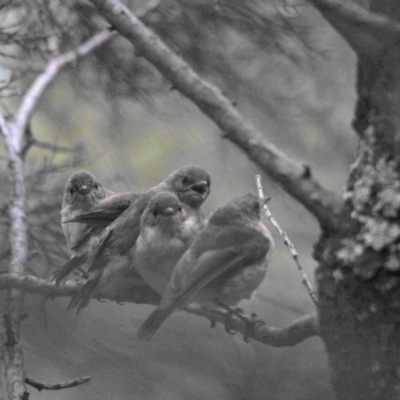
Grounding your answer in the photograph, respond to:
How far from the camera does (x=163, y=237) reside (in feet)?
2.31

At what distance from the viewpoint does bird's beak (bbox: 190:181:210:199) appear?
753 mm

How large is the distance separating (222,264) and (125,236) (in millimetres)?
142

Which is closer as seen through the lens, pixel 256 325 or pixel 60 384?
pixel 256 325

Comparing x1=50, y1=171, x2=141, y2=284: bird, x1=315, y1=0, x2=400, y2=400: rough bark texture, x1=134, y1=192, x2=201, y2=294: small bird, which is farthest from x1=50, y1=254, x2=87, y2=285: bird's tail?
x1=315, y1=0, x2=400, y2=400: rough bark texture

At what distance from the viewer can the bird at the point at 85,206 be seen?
85 centimetres

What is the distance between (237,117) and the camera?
74 centimetres

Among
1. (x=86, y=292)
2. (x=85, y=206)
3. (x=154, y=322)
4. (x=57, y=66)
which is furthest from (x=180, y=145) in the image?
(x=154, y=322)

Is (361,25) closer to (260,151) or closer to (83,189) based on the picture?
(260,151)

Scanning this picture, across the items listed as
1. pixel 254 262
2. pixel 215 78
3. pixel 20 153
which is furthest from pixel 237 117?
pixel 215 78

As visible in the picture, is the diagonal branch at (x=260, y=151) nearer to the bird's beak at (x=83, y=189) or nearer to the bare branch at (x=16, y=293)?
the bird's beak at (x=83, y=189)

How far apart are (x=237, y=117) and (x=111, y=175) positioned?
2.67 feet

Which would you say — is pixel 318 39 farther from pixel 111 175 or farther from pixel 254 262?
pixel 254 262

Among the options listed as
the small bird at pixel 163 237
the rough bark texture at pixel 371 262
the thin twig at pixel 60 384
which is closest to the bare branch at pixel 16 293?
the thin twig at pixel 60 384

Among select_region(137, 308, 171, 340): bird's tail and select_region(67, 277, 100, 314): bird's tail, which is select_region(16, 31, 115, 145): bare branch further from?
select_region(137, 308, 171, 340): bird's tail
